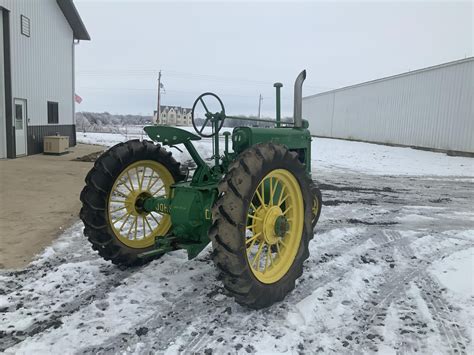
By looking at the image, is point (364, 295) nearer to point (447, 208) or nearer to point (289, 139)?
point (289, 139)

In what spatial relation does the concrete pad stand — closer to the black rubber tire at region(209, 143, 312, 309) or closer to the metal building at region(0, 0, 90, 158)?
the black rubber tire at region(209, 143, 312, 309)

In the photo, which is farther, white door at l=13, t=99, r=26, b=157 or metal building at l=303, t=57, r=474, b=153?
metal building at l=303, t=57, r=474, b=153

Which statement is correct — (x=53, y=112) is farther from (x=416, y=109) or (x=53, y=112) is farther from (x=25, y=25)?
(x=416, y=109)

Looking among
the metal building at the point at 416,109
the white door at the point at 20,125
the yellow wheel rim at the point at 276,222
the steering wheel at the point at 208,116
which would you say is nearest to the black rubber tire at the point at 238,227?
the yellow wheel rim at the point at 276,222

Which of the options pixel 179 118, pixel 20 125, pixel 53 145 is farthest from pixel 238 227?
pixel 53 145

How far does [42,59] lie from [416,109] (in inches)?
740

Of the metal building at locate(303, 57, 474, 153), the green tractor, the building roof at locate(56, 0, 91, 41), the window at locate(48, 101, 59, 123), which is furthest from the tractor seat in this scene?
the metal building at locate(303, 57, 474, 153)

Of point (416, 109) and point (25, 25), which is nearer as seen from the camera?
point (25, 25)

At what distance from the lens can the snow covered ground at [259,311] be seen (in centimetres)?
293

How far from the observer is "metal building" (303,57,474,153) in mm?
19484

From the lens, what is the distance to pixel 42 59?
17.0 metres

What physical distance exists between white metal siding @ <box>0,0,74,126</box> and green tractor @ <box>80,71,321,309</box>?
1248 centimetres

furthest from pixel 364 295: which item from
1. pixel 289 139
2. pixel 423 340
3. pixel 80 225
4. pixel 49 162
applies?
pixel 49 162

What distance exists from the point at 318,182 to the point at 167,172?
738 cm
